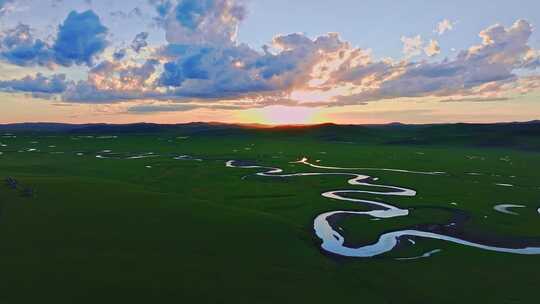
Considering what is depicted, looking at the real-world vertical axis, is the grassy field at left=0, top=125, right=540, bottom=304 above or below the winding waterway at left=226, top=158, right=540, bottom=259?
above

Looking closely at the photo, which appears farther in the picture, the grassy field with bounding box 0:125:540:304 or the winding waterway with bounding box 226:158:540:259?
the winding waterway with bounding box 226:158:540:259

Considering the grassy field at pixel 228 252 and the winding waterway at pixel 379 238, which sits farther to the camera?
the winding waterway at pixel 379 238

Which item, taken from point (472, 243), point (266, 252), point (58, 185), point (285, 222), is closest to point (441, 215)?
point (472, 243)

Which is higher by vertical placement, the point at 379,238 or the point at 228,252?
the point at 228,252

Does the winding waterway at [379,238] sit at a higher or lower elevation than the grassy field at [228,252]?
lower

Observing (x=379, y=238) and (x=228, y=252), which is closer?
(x=228, y=252)

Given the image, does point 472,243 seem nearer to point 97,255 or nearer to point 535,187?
point 97,255

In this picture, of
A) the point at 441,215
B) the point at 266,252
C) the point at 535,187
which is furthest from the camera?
the point at 535,187

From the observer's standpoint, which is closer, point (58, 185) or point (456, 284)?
point (456, 284)

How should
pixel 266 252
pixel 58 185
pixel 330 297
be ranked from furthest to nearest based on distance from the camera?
pixel 58 185 < pixel 266 252 < pixel 330 297
